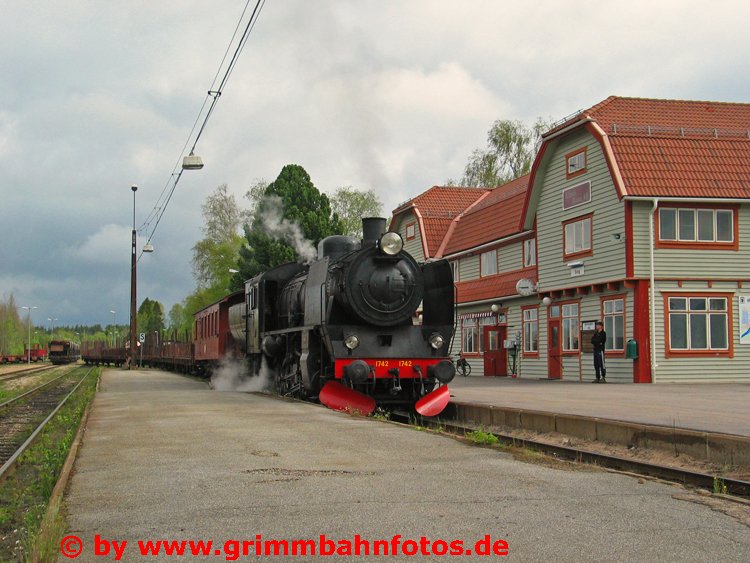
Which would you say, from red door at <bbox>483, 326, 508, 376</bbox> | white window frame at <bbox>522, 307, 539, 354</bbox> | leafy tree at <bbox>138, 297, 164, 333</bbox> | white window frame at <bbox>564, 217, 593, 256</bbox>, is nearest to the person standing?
white window frame at <bbox>564, 217, 593, 256</bbox>

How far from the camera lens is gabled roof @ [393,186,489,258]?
35.5m

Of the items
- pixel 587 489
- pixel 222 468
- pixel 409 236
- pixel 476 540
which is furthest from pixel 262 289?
pixel 409 236

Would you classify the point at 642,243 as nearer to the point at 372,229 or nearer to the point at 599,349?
the point at 599,349

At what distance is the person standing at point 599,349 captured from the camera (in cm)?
2225

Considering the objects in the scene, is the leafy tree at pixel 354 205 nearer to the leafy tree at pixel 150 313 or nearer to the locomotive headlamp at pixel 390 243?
the locomotive headlamp at pixel 390 243

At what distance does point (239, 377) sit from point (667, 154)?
1329cm

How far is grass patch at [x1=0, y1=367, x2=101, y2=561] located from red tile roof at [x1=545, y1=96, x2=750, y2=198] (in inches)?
620

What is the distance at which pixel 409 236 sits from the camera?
38.0 metres

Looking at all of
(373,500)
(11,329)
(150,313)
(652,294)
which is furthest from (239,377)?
(150,313)

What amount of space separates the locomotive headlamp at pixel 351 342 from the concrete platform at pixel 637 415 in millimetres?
2127

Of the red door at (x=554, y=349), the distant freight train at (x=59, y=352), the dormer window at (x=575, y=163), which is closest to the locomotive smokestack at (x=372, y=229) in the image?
the dormer window at (x=575, y=163)

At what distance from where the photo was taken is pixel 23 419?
16.8 m

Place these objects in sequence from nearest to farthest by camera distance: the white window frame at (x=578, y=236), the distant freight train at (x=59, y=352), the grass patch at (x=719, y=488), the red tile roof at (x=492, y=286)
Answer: the grass patch at (x=719, y=488) → the white window frame at (x=578, y=236) → the red tile roof at (x=492, y=286) → the distant freight train at (x=59, y=352)

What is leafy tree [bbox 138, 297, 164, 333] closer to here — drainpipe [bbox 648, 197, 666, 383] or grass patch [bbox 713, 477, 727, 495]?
drainpipe [bbox 648, 197, 666, 383]
